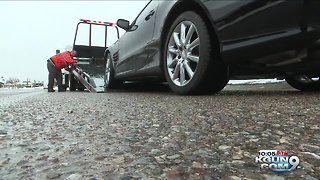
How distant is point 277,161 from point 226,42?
6.72ft

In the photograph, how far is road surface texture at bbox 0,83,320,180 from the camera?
3.73ft

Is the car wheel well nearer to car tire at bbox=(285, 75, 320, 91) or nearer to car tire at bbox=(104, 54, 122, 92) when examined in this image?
car tire at bbox=(285, 75, 320, 91)

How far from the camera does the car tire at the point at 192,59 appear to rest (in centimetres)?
335

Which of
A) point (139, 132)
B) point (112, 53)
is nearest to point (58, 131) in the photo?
point (139, 132)

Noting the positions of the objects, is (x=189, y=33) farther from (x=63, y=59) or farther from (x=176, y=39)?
(x=63, y=59)

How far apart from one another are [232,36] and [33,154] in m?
2.11

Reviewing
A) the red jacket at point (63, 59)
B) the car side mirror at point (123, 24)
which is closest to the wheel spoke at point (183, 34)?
the car side mirror at point (123, 24)

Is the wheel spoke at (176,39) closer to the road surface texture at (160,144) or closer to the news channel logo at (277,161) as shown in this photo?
the road surface texture at (160,144)

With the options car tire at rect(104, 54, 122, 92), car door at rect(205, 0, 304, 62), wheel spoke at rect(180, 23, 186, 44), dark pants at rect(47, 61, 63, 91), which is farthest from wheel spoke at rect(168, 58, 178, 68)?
dark pants at rect(47, 61, 63, 91)

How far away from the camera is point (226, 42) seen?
Answer: 311cm

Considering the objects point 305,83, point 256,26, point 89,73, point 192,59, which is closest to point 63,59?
point 89,73

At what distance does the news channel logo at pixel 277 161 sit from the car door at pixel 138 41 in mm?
3267

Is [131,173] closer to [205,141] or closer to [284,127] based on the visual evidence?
[205,141]

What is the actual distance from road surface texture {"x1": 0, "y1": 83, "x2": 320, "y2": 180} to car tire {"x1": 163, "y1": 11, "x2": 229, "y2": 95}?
108 centimetres
